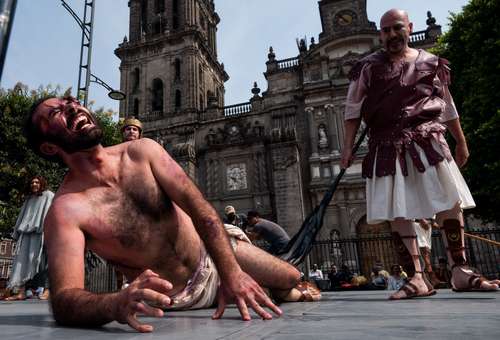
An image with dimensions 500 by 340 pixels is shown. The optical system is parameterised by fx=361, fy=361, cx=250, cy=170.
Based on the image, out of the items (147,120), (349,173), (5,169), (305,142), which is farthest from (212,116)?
(5,169)

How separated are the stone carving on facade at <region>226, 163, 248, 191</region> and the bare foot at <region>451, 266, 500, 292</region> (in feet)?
60.6

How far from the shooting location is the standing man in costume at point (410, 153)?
2.77 m

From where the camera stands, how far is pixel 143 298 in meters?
1.16

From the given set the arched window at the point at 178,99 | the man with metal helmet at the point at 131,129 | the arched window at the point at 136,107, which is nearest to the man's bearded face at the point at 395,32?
the man with metal helmet at the point at 131,129

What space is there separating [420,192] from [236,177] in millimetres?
18900

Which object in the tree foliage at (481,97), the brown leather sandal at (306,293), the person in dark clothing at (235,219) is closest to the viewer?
the brown leather sandal at (306,293)

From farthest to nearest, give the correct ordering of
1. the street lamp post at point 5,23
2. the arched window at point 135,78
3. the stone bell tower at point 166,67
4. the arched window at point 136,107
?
1. the arched window at point 135,78
2. the arched window at point 136,107
3. the stone bell tower at point 166,67
4. the street lamp post at point 5,23

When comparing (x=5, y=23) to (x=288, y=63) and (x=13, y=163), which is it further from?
(x=288, y=63)

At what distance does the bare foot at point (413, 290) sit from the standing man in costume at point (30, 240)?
5573 millimetres

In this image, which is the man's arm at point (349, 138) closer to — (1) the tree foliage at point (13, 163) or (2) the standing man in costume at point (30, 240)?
(2) the standing man in costume at point (30, 240)

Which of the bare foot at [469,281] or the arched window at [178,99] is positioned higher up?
the arched window at [178,99]

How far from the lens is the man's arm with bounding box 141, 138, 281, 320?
1.46m

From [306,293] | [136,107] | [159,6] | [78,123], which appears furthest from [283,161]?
[159,6]

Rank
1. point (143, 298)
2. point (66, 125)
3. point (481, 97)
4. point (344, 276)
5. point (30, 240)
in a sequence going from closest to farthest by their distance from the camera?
point (143, 298) → point (66, 125) → point (30, 240) → point (481, 97) → point (344, 276)
